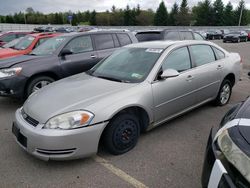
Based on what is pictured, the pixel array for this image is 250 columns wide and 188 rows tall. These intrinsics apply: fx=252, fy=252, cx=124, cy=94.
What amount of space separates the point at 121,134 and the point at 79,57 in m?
3.42

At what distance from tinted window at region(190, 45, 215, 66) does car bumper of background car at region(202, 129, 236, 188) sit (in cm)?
264

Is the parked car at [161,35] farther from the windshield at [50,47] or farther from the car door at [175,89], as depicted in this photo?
the car door at [175,89]

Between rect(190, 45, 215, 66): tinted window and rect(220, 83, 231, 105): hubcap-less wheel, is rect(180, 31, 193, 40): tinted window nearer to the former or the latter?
rect(220, 83, 231, 105): hubcap-less wheel

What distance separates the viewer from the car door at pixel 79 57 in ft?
19.9

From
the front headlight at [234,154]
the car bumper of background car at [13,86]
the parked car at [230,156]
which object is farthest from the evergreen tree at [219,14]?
the front headlight at [234,154]

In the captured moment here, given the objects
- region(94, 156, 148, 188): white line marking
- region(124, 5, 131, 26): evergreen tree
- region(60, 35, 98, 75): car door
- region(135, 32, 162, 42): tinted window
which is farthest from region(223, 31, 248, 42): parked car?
region(124, 5, 131, 26): evergreen tree

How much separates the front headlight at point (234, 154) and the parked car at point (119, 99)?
1.46 m

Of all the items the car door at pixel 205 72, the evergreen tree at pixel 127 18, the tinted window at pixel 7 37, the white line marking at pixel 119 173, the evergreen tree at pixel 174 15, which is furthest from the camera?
the evergreen tree at pixel 127 18

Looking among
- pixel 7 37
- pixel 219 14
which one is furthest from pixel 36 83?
pixel 219 14

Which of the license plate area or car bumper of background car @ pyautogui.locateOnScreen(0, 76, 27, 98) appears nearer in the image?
the license plate area

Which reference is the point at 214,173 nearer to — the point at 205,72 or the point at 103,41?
the point at 205,72

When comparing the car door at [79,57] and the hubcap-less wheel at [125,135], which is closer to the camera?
the hubcap-less wheel at [125,135]

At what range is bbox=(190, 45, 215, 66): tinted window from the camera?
15.2ft

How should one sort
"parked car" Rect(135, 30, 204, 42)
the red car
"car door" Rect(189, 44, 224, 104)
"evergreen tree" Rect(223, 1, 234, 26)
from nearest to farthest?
"car door" Rect(189, 44, 224, 104)
the red car
"parked car" Rect(135, 30, 204, 42)
"evergreen tree" Rect(223, 1, 234, 26)
